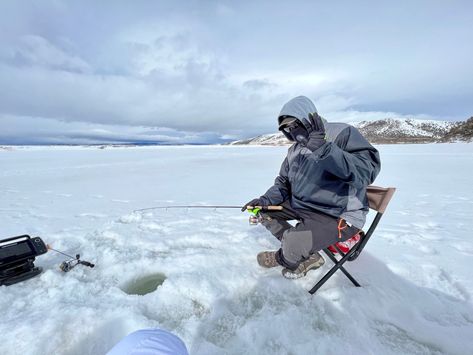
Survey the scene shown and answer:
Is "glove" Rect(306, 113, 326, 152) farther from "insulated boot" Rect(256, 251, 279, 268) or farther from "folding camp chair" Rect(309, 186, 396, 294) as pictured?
"insulated boot" Rect(256, 251, 279, 268)

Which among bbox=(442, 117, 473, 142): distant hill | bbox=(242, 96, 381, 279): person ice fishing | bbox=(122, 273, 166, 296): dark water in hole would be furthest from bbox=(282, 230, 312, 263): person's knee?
bbox=(442, 117, 473, 142): distant hill

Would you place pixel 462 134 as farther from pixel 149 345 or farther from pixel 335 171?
pixel 149 345

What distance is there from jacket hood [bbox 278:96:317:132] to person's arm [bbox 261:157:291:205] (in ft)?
3.07

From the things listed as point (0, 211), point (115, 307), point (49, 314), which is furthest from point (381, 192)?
point (0, 211)

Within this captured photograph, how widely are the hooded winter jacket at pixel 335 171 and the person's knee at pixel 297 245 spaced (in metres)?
0.37

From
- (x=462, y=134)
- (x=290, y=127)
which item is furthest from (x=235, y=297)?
(x=462, y=134)

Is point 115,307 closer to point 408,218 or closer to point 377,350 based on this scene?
point 377,350

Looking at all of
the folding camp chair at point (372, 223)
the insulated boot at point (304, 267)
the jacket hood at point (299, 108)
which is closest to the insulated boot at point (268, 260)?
the insulated boot at point (304, 267)

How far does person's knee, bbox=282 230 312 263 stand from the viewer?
8.01 ft

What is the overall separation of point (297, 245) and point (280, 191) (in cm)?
101

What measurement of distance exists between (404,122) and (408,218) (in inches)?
8460

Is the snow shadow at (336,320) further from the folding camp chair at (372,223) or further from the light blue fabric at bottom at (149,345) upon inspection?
the light blue fabric at bottom at (149,345)

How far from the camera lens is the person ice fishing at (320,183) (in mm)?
2131

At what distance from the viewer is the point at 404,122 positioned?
17988cm
